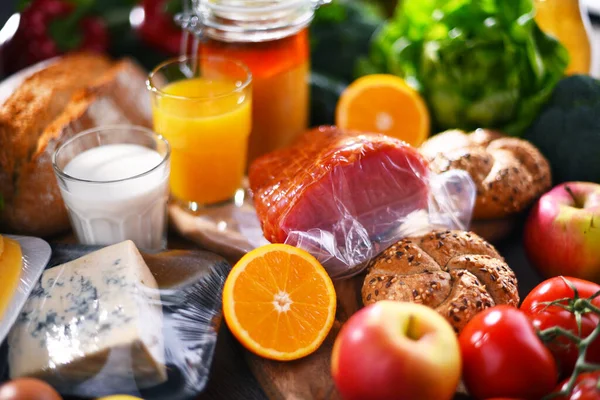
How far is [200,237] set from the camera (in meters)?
1.64

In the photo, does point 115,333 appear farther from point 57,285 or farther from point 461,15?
point 461,15

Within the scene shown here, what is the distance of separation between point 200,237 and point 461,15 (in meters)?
1.11

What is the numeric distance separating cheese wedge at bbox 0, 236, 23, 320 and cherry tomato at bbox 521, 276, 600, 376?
3.55ft

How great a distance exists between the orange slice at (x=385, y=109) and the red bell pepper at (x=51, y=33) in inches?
39.7

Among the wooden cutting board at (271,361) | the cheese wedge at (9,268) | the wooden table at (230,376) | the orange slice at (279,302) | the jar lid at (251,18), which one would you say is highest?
the jar lid at (251,18)

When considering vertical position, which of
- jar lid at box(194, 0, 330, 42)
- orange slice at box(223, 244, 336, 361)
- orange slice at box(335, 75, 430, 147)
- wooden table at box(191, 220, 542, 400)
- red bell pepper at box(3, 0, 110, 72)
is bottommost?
wooden table at box(191, 220, 542, 400)

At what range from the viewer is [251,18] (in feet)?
5.56

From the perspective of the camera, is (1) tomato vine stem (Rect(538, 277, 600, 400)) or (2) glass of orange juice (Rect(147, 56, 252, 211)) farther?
(2) glass of orange juice (Rect(147, 56, 252, 211))

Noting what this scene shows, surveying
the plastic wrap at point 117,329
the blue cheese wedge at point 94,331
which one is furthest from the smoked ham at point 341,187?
the blue cheese wedge at point 94,331

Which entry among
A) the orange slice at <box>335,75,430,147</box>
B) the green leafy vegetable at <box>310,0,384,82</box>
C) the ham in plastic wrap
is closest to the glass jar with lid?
the orange slice at <box>335,75,430,147</box>

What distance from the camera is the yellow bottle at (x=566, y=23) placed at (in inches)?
79.2

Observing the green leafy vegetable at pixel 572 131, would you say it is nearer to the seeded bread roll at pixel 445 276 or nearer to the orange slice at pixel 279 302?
the seeded bread roll at pixel 445 276

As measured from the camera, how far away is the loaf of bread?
5.21 ft

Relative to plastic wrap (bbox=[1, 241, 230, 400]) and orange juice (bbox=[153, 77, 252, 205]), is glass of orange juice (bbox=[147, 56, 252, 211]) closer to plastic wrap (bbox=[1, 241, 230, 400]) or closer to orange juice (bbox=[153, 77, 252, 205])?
orange juice (bbox=[153, 77, 252, 205])
